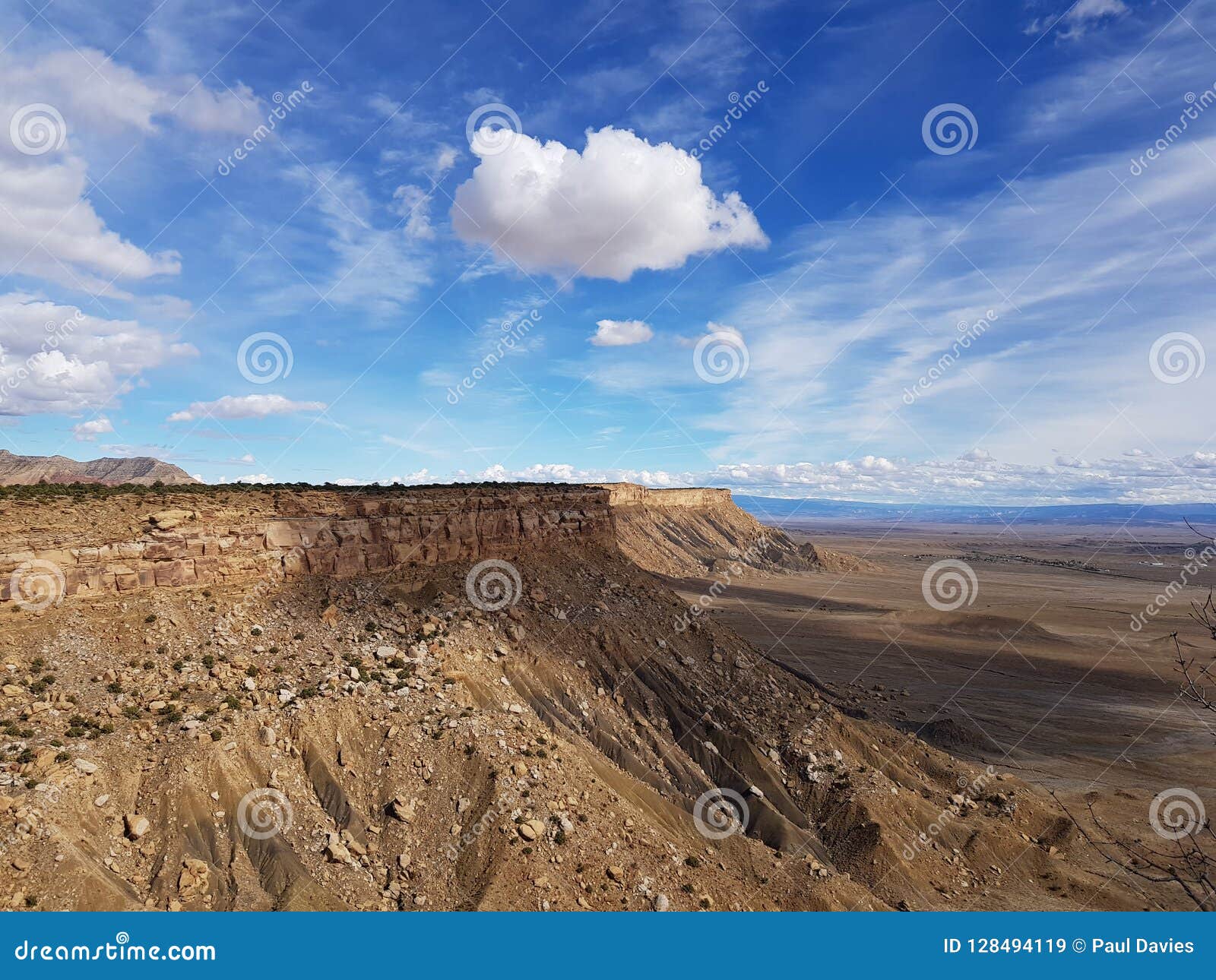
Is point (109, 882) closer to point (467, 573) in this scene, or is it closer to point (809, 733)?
point (467, 573)

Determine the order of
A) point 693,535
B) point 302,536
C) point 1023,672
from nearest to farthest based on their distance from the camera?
point 302,536 → point 1023,672 → point 693,535

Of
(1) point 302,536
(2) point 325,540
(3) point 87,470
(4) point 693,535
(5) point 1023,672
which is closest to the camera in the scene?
(1) point 302,536


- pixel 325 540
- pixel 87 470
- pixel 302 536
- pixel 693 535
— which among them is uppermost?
pixel 87 470

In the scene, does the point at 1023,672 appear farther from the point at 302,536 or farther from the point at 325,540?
the point at 302,536

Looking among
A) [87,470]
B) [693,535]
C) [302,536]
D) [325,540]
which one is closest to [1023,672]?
[325,540]

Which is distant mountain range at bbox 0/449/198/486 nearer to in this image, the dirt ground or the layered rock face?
the layered rock face

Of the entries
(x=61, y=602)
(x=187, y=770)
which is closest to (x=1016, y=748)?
(x=187, y=770)

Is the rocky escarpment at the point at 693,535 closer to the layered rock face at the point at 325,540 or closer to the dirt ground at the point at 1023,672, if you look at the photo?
the dirt ground at the point at 1023,672

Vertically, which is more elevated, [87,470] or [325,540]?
[87,470]
